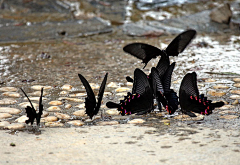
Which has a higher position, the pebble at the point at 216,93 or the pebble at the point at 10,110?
the pebble at the point at 216,93

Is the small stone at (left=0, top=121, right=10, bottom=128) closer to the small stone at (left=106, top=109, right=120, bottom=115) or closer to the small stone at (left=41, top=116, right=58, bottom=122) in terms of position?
the small stone at (left=41, top=116, right=58, bottom=122)

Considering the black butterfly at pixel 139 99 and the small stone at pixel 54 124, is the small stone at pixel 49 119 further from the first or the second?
the black butterfly at pixel 139 99

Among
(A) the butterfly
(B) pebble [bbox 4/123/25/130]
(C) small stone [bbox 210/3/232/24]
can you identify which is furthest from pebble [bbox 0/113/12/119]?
(C) small stone [bbox 210/3/232/24]

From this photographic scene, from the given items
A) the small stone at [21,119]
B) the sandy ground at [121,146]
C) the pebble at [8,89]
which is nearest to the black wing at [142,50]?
the sandy ground at [121,146]

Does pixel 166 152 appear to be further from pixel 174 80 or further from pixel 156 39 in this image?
pixel 156 39

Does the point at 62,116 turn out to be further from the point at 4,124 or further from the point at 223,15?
the point at 223,15

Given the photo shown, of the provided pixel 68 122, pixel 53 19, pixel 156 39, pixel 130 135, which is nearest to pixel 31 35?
pixel 53 19
